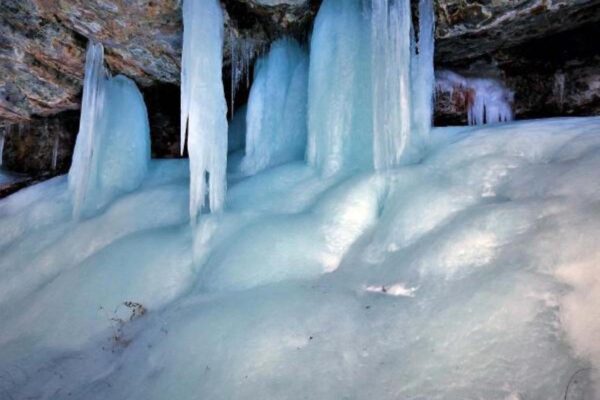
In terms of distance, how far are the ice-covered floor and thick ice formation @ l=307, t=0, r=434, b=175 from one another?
0.99ft

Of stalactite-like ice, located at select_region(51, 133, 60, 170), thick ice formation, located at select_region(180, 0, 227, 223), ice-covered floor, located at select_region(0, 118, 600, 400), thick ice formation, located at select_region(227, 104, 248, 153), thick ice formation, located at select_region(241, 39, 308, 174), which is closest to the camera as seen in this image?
ice-covered floor, located at select_region(0, 118, 600, 400)

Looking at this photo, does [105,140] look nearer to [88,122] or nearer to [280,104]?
[88,122]

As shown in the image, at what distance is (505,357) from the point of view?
7.37 feet

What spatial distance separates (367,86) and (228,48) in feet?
6.65

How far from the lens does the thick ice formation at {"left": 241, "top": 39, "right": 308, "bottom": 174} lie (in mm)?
5652

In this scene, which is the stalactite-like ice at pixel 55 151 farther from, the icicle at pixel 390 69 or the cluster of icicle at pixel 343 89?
the icicle at pixel 390 69

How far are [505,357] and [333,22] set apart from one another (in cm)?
384

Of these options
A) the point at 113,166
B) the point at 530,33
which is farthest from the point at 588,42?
the point at 113,166

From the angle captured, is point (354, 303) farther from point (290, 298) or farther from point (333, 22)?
point (333, 22)

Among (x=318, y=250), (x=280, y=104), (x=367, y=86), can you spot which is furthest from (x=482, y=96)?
(x=318, y=250)

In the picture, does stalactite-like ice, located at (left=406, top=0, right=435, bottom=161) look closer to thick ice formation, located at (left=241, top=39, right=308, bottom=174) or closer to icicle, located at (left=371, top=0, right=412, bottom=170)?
icicle, located at (left=371, top=0, right=412, bottom=170)

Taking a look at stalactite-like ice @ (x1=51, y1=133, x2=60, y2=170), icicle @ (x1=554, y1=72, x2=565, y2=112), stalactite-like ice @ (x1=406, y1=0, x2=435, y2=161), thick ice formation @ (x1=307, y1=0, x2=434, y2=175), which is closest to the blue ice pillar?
thick ice formation @ (x1=307, y1=0, x2=434, y2=175)

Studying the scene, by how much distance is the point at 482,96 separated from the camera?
660 cm

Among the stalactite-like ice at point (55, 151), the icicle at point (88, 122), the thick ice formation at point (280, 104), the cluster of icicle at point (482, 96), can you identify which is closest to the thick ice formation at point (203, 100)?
the thick ice formation at point (280, 104)
